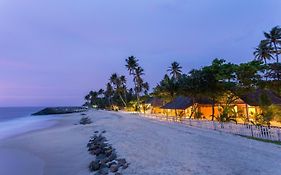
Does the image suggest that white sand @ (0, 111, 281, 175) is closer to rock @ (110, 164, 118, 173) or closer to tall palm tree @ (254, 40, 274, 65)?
rock @ (110, 164, 118, 173)

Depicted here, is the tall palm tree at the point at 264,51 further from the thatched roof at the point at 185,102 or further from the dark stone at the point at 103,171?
the dark stone at the point at 103,171

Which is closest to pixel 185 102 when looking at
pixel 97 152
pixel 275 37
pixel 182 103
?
pixel 182 103

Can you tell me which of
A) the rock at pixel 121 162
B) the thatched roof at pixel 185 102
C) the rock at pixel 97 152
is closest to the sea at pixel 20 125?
the rock at pixel 97 152

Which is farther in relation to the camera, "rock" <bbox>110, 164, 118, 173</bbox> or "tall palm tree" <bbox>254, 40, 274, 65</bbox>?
"tall palm tree" <bbox>254, 40, 274, 65</bbox>

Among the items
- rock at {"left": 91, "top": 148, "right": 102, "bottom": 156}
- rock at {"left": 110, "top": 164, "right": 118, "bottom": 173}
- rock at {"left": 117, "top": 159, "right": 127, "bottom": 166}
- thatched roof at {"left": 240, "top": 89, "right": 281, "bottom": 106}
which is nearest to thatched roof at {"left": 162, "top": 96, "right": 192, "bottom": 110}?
thatched roof at {"left": 240, "top": 89, "right": 281, "bottom": 106}

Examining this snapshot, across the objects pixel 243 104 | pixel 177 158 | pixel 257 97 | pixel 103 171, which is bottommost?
pixel 103 171

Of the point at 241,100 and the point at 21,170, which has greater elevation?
the point at 241,100

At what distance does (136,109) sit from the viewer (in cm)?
6744

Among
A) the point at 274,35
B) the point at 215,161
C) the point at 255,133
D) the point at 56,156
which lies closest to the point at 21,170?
the point at 56,156

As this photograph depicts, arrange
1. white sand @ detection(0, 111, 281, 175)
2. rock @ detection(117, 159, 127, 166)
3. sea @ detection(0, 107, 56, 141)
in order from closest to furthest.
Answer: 1. white sand @ detection(0, 111, 281, 175)
2. rock @ detection(117, 159, 127, 166)
3. sea @ detection(0, 107, 56, 141)

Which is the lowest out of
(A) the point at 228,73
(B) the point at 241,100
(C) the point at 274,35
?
(B) the point at 241,100

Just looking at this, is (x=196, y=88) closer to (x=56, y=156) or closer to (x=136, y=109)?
(x=56, y=156)

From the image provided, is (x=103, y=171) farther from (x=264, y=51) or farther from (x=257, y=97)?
(x=264, y=51)

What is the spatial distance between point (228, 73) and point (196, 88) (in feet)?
14.1
